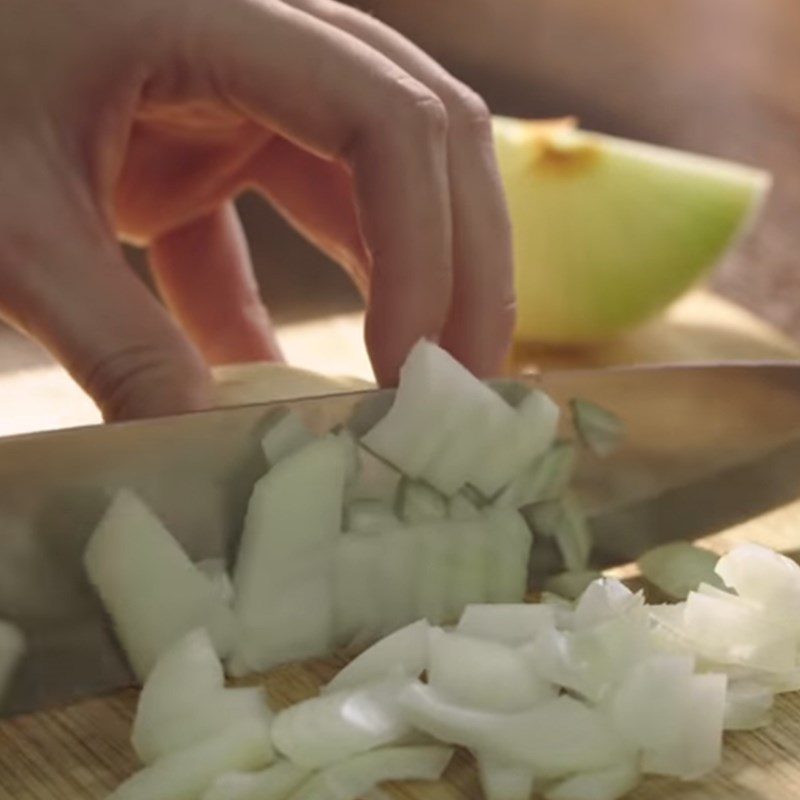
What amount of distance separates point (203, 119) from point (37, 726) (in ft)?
1.71

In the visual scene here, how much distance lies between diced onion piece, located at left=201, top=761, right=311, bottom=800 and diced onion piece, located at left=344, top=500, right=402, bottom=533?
0.18m

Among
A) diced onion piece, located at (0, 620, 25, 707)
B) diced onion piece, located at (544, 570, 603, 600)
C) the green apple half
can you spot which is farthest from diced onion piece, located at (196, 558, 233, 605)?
the green apple half

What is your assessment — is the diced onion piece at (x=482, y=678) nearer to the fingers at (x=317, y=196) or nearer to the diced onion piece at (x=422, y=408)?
the diced onion piece at (x=422, y=408)

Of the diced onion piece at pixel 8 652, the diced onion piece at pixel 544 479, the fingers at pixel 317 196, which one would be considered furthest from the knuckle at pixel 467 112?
the diced onion piece at pixel 8 652

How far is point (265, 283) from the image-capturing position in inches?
64.1

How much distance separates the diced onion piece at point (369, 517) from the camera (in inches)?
40.0

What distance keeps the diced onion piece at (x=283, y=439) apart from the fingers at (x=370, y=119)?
0.16m

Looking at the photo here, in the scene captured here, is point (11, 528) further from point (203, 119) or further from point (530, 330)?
point (530, 330)

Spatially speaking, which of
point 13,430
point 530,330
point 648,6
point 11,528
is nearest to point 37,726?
point 11,528

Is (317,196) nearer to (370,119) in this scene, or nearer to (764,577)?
(370,119)

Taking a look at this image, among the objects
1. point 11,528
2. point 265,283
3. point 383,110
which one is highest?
point 383,110

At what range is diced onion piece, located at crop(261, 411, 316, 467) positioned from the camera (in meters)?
0.99

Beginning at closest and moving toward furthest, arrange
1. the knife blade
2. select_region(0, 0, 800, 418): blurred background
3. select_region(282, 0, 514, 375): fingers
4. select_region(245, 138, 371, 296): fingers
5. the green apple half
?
the knife blade < select_region(282, 0, 514, 375): fingers < select_region(245, 138, 371, 296): fingers < the green apple half < select_region(0, 0, 800, 418): blurred background

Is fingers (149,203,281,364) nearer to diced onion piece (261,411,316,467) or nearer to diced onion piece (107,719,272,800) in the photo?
diced onion piece (261,411,316,467)
